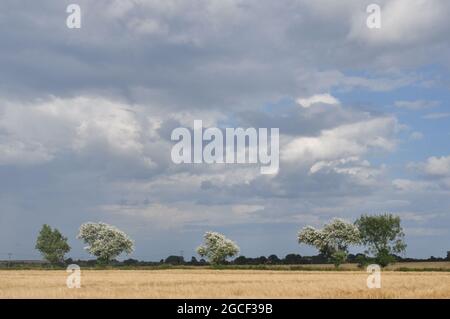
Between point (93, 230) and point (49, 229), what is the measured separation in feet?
47.8

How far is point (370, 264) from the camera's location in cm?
13700

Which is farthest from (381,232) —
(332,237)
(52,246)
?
(52,246)

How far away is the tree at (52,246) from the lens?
166750mm

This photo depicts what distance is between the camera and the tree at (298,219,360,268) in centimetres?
14962

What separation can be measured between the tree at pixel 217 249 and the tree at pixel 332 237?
19523 millimetres

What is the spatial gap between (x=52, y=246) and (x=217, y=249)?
46110 millimetres

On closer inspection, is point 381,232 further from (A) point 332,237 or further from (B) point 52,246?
(B) point 52,246

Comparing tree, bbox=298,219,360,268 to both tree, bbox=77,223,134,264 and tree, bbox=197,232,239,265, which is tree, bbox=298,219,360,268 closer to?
tree, bbox=197,232,239,265
